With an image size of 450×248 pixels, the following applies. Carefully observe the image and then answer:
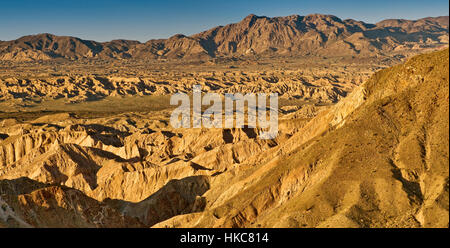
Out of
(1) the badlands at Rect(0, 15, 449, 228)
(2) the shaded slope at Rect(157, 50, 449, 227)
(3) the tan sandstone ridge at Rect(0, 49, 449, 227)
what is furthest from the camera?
(1) the badlands at Rect(0, 15, 449, 228)

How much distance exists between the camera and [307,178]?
32.2 m

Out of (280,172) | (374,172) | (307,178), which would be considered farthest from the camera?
(280,172)

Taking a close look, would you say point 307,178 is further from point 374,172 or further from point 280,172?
point 374,172

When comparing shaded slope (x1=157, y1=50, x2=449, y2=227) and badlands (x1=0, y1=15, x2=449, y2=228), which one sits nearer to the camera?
shaded slope (x1=157, y1=50, x2=449, y2=227)

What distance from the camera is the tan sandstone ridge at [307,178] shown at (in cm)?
2671

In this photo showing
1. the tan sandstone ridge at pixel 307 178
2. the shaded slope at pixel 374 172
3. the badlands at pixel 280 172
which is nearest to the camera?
the shaded slope at pixel 374 172

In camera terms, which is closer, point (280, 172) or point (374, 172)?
point (374, 172)

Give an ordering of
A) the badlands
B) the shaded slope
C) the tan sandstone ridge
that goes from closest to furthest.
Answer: the shaded slope, the tan sandstone ridge, the badlands

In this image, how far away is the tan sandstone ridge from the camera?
2671cm

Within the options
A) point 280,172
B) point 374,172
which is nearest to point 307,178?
point 280,172

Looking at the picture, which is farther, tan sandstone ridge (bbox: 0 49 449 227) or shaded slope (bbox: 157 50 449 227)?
tan sandstone ridge (bbox: 0 49 449 227)

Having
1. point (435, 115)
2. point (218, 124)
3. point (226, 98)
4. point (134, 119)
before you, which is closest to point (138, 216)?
point (435, 115)

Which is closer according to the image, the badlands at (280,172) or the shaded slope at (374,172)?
the shaded slope at (374,172)

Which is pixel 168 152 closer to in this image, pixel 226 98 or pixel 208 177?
pixel 208 177
